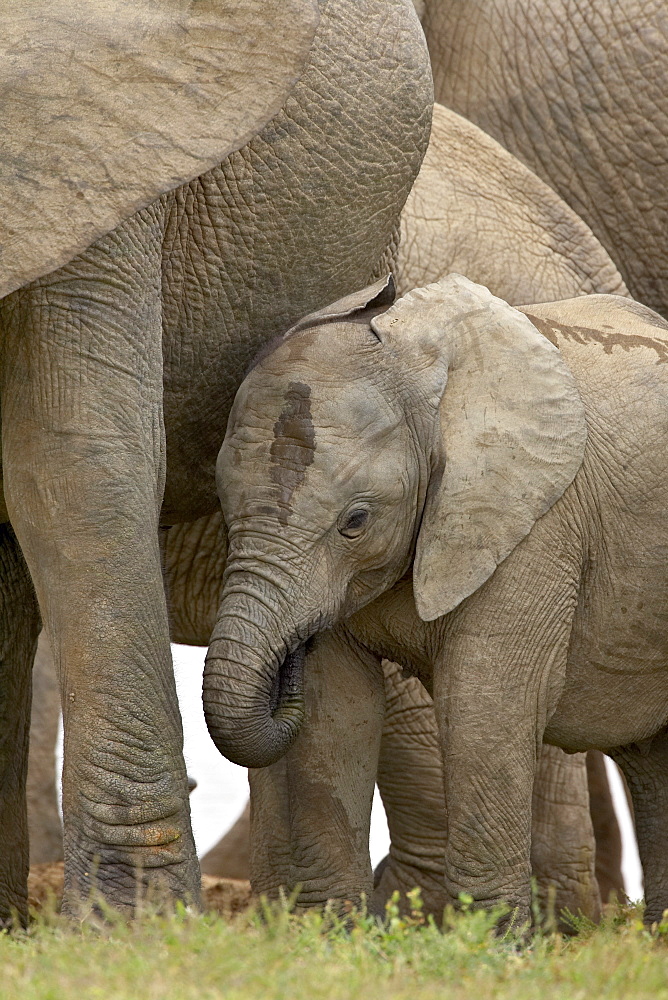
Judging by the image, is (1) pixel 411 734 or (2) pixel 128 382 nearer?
(2) pixel 128 382

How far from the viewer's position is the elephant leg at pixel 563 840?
461 cm

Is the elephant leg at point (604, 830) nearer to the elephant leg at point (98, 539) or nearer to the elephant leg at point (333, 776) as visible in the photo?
the elephant leg at point (333, 776)

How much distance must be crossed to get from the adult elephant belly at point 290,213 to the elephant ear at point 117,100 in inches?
13.6

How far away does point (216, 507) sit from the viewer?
168 inches

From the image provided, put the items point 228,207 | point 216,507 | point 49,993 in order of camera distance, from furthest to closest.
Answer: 1. point 216,507
2. point 228,207
3. point 49,993

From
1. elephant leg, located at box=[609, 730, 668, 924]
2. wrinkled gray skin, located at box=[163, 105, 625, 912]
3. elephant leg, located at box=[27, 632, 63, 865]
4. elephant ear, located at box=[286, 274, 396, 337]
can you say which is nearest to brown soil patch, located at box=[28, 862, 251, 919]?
wrinkled gray skin, located at box=[163, 105, 625, 912]

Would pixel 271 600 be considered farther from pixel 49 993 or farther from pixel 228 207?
pixel 49 993

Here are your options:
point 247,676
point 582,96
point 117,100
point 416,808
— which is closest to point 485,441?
point 247,676

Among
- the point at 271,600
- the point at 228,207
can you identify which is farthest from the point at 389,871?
the point at 228,207

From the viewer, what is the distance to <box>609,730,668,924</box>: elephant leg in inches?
157

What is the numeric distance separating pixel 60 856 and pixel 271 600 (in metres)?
3.55

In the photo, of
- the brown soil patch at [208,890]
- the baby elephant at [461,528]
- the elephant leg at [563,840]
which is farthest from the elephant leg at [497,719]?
the brown soil patch at [208,890]

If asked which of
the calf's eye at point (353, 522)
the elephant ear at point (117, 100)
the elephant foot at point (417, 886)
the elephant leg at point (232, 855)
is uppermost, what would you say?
the elephant ear at point (117, 100)

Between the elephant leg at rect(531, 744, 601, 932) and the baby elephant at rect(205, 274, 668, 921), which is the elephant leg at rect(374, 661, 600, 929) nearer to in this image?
the elephant leg at rect(531, 744, 601, 932)
